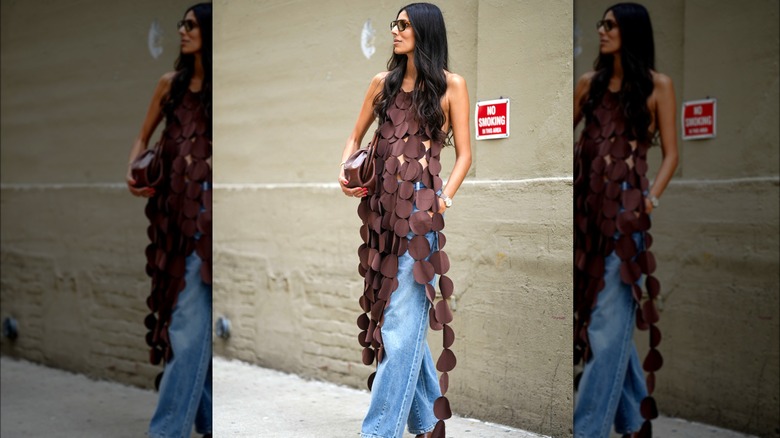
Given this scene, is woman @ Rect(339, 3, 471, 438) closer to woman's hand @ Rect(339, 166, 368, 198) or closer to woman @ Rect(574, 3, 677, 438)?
woman's hand @ Rect(339, 166, 368, 198)

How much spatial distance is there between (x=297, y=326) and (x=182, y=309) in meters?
0.38

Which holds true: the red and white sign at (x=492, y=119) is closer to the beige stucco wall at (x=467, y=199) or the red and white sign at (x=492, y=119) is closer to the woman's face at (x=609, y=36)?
the beige stucco wall at (x=467, y=199)

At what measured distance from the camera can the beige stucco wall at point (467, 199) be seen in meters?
2.45

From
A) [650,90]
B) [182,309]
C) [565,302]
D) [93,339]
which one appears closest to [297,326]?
[182,309]

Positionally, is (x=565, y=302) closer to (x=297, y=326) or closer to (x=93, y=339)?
(x=297, y=326)

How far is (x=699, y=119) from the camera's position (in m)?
2.19

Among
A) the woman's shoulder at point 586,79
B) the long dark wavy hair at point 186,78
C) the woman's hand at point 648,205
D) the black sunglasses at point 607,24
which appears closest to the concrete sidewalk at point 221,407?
the woman's hand at point 648,205

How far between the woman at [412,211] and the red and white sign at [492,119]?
7 centimetres

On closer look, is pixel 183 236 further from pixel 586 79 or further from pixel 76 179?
pixel 586 79

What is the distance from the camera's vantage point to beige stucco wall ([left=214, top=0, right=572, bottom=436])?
245 centimetres

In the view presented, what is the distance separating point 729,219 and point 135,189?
4.76ft

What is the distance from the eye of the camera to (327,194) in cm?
260

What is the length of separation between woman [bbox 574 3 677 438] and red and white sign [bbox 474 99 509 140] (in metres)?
0.19

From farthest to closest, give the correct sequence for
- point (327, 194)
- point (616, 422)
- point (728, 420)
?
1. point (327, 194)
2. point (616, 422)
3. point (728, 420)
